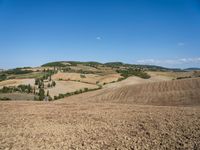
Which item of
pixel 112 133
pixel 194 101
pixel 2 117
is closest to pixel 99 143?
pixel 112 133

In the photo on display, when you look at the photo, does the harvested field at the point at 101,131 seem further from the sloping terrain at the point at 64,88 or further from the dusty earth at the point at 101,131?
the sloping terrain at the point at 64,88

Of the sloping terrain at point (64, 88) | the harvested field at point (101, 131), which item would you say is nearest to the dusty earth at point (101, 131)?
the harvested field at point (101, 131)

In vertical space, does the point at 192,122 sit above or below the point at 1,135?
above

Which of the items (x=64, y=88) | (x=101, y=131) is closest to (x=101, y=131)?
(x=101, y=131)

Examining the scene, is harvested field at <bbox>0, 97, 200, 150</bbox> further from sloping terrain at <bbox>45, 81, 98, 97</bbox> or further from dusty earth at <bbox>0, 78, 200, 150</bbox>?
sloping terrain at <bbox>45, 81, 98, 97</bbox>

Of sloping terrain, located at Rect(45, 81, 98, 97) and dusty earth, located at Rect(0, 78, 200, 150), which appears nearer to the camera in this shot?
dusty earth, located at Rect(0, 78, 200, 150)

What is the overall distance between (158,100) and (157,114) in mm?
18453

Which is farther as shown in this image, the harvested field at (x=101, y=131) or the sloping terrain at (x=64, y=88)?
the sloping terrain at (x=64, y=88)

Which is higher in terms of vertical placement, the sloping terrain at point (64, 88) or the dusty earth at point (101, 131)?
the dusty earth at point (101, 131)

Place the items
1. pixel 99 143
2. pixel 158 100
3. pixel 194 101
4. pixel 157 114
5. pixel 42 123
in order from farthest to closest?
pixel 158 100 → pixel 194 101 → pixel 157 114 → pixel 42 123 → pixel 99 143

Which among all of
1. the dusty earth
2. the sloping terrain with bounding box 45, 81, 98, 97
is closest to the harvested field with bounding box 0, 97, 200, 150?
the dusty earth

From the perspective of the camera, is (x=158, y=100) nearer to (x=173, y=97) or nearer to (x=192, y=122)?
(x=173, y=97)

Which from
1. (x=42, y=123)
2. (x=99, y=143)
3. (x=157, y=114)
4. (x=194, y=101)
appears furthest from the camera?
(x=194, y=101)

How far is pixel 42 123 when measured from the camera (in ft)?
51.5
